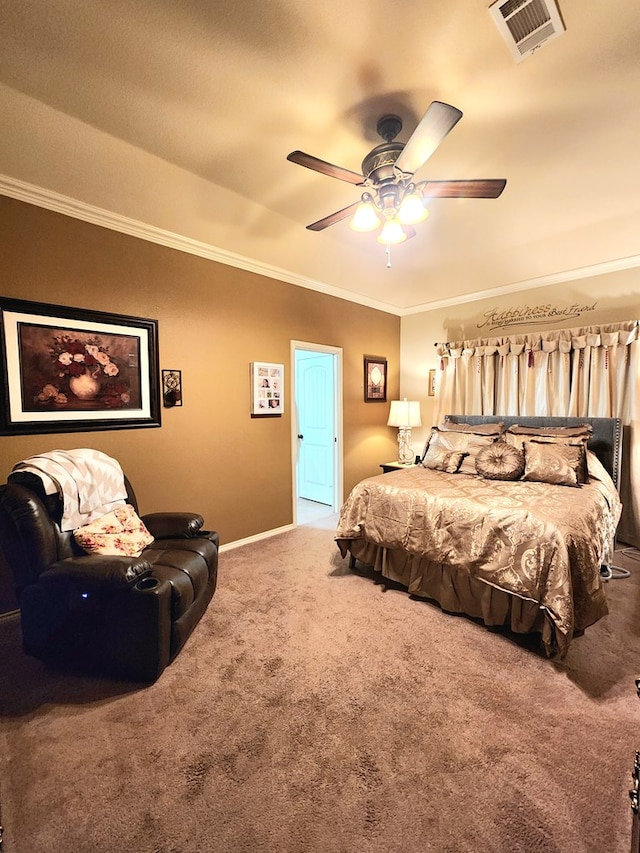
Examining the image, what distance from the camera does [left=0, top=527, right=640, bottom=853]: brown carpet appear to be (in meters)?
1.17

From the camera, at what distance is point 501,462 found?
3195mm

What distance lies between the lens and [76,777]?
135 cm

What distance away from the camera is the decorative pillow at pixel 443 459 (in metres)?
3.43

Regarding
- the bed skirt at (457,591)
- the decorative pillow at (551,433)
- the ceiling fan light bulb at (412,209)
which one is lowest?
the bed skirt at (457,591)

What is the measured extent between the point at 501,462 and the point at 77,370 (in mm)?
3457

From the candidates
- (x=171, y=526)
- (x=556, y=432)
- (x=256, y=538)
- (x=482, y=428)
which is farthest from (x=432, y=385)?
(x=171, y=526)

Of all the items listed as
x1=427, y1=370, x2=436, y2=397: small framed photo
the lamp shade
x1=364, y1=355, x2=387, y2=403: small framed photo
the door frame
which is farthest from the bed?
x1=364, y1=355, x2=387, y2=403: small framed photo

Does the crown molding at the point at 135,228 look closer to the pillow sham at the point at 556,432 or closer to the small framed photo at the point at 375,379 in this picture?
the small framed photo at the point at 375,379

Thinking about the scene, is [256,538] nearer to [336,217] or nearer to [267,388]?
[267,388]

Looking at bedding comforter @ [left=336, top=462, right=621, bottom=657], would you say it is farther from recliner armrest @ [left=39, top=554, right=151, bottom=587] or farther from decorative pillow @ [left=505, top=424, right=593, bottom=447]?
recliner armrest @ [left=39, top=554, right=151, bottom=587]

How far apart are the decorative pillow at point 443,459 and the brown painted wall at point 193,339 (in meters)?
1.48

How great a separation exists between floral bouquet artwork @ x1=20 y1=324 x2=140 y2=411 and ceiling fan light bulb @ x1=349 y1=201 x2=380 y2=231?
1.90 m

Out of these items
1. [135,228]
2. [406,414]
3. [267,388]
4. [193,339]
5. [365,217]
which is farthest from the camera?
[406,414]

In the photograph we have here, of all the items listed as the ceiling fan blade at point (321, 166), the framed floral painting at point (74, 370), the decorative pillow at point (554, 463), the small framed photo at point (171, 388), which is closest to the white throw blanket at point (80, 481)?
the framed floral painting at point (74, 370)
